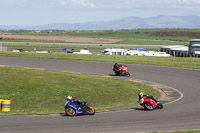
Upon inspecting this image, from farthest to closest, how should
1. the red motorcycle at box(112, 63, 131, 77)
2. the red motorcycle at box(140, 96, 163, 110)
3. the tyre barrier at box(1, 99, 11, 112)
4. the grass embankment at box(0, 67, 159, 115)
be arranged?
the red motorcycle at box(112, 63, 131, 77)
the grass embankment at box(0, 67, 159, 115)
the tyre barrier at box(1, 99, 11, 112)
the red motorcycle at box(140, 96, 163, 110)

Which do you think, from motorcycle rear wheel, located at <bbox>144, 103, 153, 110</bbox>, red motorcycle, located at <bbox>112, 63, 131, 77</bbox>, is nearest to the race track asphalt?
motorcycle rear wheel, located at <bbox>144, 103, 153, 110</bbox>

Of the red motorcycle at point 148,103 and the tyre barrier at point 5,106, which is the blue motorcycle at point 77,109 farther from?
the tyre barrier at point 5,106

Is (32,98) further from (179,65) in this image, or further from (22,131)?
(179,65)

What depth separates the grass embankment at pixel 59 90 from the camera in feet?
93.2

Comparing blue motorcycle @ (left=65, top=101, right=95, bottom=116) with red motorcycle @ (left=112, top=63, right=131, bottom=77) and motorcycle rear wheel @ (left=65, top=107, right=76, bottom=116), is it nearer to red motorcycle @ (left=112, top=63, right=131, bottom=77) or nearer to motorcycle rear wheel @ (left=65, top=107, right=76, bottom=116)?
motorcycle rear wheel @ (left=65, top=107, right=76, bottom=116)

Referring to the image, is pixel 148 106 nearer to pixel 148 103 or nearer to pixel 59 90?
pixel 148 103

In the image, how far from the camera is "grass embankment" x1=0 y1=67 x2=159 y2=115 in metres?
28.4

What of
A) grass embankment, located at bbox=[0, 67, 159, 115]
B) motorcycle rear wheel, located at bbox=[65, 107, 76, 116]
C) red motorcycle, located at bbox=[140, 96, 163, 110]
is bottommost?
grass embankment, located at bbox=[0, 67, 159, 115]

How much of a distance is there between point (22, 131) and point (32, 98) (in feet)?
42.3

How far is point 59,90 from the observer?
3247 centimetres

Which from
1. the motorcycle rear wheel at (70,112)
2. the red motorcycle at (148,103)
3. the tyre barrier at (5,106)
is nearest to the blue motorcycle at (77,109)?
the motorcycle rear wheel at (70,112)

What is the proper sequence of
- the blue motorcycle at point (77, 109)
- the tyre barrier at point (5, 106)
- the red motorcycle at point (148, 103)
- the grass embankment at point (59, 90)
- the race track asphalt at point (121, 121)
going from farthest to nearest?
the grass embankment at point (59, 90)
the tyre barrier at point (5, 106)
the red motorcycle at point (148, 103)
the blue motorcycle at point (77, 109)
the race track asphalt at point (121, 121)

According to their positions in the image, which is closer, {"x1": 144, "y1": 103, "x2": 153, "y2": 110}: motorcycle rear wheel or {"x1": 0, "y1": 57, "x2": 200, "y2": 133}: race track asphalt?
{"x1": 0, "y1": 57, "x2": 200, "y2": 133}: race track asphalt

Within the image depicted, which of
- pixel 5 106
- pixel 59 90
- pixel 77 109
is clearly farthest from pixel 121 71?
pixel 77 109
